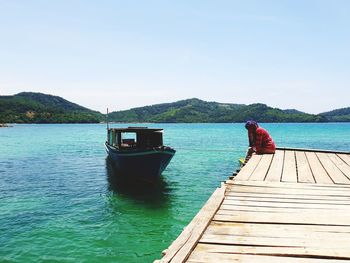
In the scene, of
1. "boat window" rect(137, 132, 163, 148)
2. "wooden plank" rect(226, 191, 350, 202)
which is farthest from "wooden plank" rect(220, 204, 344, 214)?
"boat window" rect(137, 132, 163, 148)

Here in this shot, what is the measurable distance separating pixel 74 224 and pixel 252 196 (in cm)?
935

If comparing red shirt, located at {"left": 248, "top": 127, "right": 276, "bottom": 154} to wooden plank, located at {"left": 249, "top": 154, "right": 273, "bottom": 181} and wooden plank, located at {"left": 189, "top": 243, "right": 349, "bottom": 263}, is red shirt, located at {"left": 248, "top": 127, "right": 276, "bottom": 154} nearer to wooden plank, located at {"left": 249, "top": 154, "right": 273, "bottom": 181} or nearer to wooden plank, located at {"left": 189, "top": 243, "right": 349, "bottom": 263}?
wooden plank, located at {"left": 249, "top": 154, "right": 273, "bottom": 181}

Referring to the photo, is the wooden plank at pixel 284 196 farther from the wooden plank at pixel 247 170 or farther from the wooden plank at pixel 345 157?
the wooden plank at pixel 345 157

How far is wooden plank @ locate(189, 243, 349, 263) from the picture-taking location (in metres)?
3.63

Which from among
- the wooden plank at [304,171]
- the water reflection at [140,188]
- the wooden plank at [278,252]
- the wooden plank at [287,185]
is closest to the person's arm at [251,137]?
the wooden plank at [304,171]

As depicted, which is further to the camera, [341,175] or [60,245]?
[60,245]

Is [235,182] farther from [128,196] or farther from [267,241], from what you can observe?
[128,196]

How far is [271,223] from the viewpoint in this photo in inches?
191

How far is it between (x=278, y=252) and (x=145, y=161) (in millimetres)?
17263

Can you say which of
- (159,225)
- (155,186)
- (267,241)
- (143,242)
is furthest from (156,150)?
(267,241)

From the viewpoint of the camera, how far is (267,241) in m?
4.12

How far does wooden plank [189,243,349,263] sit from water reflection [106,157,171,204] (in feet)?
45.3

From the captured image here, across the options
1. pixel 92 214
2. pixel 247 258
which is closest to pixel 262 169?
pixel 247 258

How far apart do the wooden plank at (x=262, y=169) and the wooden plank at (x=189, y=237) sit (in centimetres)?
291
